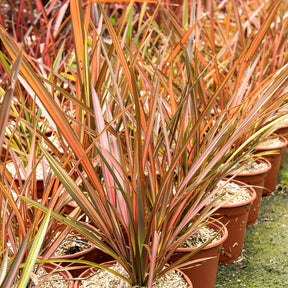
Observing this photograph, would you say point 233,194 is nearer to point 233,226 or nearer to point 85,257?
point 233,226

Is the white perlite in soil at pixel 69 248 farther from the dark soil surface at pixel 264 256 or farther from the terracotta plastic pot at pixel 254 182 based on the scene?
the terracotta plastic pot at pixel 254 182

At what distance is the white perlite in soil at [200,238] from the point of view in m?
1.40

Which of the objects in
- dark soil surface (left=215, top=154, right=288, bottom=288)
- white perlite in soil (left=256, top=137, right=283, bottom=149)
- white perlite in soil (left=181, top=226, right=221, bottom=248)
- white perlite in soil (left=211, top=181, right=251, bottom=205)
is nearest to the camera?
white perlite in soil (left=181, top=226, right=221, bottom=248)

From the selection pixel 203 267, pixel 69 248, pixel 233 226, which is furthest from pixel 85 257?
pixel 233 226

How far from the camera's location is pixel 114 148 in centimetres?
115

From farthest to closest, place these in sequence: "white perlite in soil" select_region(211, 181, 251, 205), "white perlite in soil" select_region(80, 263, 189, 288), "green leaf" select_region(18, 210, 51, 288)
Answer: "white perlite in soil" select_region(211, 181, 251, 205), "white perlite in soil" select_region(80, 263, 189, 288), "green leaf" select_region(18, 210, 51, 288)

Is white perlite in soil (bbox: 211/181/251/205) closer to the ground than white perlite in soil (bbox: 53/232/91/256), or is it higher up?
closer to the ground

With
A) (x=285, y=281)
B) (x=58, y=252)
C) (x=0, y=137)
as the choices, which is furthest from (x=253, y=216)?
(x=0, y=137)

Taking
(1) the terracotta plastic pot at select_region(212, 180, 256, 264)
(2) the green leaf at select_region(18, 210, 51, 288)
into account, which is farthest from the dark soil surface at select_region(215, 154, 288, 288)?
(2) the green leaf at select_region(18, 210, 51, 288)

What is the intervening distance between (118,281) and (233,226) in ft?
1.87

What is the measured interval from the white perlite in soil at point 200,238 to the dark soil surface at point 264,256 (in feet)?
0.65

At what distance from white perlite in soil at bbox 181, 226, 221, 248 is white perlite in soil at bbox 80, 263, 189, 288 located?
182 millimetres

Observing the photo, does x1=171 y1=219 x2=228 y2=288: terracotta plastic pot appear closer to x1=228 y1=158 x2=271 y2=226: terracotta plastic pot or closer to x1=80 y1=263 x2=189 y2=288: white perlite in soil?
x1=80 y1=263 x2=189 y2=288: white perlite in soil

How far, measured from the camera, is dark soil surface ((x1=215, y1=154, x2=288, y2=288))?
1593 millimetres
